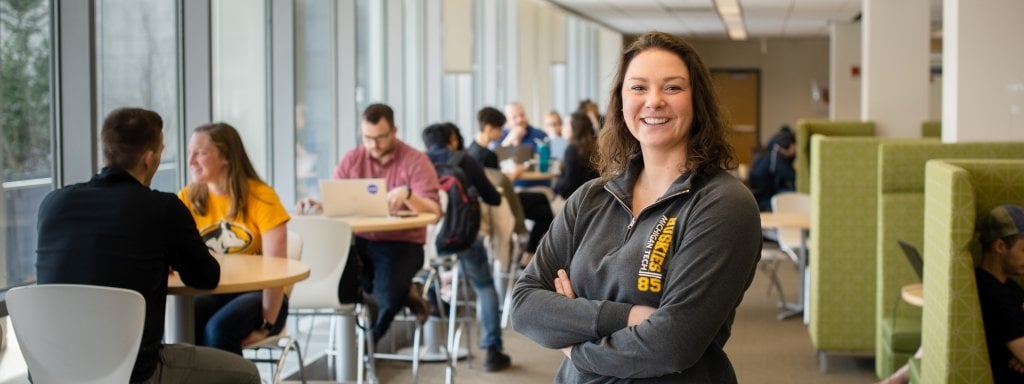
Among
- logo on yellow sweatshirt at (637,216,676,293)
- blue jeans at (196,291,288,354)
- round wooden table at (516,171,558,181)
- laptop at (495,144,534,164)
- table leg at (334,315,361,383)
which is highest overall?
laptop at (495,144,534,164)

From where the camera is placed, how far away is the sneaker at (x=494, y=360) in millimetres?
6496

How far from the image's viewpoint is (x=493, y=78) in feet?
45.6

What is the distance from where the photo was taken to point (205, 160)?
450 cm

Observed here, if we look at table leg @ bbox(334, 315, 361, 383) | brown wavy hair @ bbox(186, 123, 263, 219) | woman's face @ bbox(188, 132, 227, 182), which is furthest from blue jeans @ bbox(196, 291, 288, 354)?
table leg @ bbox(334, 315, 361, 383)

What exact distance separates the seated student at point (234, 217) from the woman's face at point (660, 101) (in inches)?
101

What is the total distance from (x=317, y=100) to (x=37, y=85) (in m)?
3.68

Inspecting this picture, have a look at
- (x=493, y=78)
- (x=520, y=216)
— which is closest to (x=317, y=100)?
(x=520, y=216)

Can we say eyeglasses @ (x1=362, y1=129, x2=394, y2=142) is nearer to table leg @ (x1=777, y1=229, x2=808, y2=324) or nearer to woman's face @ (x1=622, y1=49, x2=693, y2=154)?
table leg @ (x1=777, y1=229, x2=808, y2=324)

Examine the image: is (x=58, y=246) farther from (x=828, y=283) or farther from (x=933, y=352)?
(x=828, y=283)

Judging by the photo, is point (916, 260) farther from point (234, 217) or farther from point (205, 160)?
point (205, 160)

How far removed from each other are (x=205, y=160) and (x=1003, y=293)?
2.75 m

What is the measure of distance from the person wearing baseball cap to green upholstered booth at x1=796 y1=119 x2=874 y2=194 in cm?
592

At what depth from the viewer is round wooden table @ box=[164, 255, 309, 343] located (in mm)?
3717

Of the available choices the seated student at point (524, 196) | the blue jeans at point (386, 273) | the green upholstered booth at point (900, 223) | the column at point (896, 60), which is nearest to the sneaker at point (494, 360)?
the blue jeans at point (386, 273)
